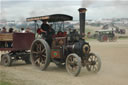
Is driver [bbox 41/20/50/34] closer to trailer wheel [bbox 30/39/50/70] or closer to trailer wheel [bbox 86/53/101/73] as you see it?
trailer wheel [bbox 30/39/50/70]

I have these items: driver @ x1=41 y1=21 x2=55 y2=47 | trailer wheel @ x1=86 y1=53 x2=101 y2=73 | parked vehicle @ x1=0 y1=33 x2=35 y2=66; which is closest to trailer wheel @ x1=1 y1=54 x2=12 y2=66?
parked vehicle @ x1=0 y1=33 x2=35 y2=66

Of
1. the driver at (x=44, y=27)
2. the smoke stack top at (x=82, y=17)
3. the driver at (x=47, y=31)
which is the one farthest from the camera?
the driver at (x=44, y=27)

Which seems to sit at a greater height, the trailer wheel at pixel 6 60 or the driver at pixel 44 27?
the driver at pixel 44 27

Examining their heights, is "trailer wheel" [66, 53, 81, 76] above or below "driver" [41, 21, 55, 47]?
below

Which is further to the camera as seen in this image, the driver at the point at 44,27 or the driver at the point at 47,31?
the driver at the point at 44,27

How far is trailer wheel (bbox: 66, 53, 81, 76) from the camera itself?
6.85m

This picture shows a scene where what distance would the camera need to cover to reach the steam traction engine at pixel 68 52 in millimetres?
7095

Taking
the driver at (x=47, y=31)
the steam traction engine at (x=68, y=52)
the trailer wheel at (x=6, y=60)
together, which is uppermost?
the driver at (x=47, y=31)

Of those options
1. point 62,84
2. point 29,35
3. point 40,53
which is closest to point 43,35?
point 40,53

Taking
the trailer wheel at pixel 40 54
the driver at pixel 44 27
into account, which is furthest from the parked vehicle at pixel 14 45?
the driver at pixel 44 27

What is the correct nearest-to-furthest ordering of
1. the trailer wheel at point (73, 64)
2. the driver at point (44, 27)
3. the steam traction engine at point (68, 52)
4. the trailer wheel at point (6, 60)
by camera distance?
the trailer wheel at point (73, 64)
the steam traction engine at point (68, 52)
the driver at point (44, 27)
the trailer wheel at point (6, 60)

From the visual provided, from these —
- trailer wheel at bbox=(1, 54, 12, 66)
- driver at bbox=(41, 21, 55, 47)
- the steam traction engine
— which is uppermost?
driver at bbox=(41, 21, 55, 47)

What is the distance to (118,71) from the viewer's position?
26.1ft

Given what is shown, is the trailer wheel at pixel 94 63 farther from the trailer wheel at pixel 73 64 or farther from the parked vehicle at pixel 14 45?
the parked vehicle at pixel 14 45
